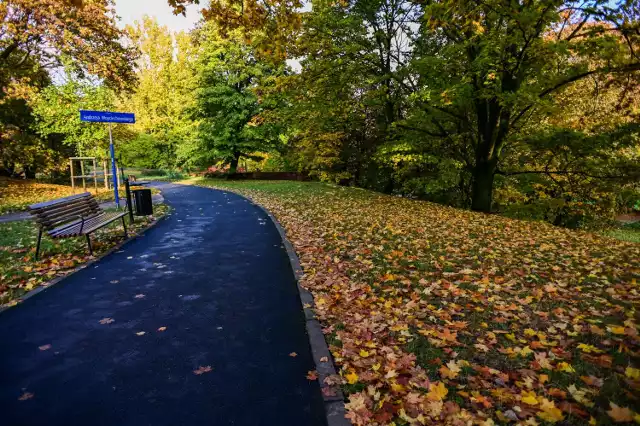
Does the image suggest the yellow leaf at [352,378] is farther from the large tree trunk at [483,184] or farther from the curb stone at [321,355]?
the large tree trunk at [483,184]

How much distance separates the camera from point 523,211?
16.5 meters

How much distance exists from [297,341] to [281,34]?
278 inches

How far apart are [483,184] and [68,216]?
12.8m

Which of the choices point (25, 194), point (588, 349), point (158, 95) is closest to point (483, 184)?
point (588, 349)

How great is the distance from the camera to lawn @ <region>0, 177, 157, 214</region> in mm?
16703

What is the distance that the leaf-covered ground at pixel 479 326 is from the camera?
2900mm

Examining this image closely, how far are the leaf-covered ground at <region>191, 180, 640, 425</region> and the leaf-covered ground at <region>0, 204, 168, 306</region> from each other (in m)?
4.26

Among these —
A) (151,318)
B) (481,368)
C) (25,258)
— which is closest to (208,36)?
(25,258)

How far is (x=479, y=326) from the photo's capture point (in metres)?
4.21

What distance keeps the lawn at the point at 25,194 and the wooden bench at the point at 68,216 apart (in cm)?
968

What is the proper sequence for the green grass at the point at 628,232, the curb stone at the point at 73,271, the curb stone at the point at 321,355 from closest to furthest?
the curb stone at the point at 321,355 < the curb stone at the point at 73,271 < the green grass at the point at 628,232

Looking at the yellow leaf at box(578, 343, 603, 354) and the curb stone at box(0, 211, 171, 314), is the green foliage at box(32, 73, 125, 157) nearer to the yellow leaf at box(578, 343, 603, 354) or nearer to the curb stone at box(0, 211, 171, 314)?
the curb stone at box(0, 211, 171, 314)

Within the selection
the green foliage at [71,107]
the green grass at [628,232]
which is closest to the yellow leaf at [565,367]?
the green grass at [628,232]

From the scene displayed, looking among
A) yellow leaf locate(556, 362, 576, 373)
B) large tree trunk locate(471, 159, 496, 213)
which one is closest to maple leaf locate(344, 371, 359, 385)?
yellow leaf locate(556, 362, 576, 373)
